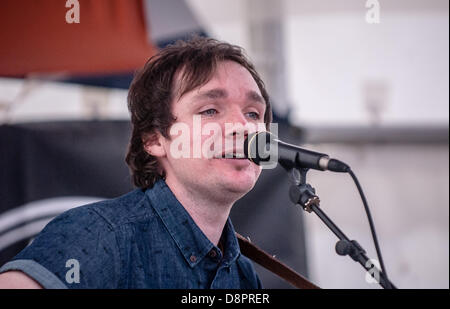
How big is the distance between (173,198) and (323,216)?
1.48 ft


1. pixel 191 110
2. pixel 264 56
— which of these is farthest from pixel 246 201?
pixel 191 110

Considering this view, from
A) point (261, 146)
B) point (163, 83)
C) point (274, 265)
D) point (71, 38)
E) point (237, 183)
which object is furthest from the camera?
point (71, 38)

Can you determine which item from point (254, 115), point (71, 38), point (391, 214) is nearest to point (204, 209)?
point (254, 115)

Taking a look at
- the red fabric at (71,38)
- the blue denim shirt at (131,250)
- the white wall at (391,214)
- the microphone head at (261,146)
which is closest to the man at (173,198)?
the blue denim shirt at (131,250)

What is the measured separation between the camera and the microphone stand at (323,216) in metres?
1.29

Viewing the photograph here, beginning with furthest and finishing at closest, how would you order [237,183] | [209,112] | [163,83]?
[163,83] < [209,112] < [237,183]

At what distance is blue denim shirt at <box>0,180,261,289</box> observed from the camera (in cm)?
119

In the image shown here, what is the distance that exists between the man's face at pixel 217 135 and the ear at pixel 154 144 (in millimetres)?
18

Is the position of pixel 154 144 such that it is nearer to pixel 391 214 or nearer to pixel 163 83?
pixel 163 83

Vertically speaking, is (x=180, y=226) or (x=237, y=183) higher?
(x=237, y=183)

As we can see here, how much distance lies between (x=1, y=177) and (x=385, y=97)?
2.21 metres

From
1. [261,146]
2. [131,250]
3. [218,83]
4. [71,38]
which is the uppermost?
[71,38]

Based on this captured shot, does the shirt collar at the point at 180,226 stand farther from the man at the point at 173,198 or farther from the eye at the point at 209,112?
the eye at the point at 209,112

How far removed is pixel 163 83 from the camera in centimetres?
166
